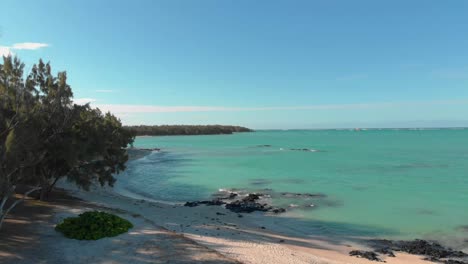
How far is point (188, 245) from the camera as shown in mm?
12625

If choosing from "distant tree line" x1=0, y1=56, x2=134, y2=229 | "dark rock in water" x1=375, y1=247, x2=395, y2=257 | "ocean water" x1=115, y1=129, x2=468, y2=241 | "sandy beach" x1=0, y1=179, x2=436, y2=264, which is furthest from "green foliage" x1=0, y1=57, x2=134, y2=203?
"dark rock in water" x1=375, y1=247, x2=395, y2=257

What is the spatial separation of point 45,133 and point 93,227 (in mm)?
5066

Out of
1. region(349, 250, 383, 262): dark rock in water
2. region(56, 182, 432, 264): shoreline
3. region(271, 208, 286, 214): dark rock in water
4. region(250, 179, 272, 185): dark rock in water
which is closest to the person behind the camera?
region(56, 182, 432, 264): shoreline

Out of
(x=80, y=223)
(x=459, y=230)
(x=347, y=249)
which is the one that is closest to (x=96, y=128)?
(x=80, y=223)

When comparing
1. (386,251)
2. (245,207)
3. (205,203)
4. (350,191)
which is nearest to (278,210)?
(245,207)

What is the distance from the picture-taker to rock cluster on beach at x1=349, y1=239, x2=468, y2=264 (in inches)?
621

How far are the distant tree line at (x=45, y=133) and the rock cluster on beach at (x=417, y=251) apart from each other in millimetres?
13683

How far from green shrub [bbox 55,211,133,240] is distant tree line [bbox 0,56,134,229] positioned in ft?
7.05

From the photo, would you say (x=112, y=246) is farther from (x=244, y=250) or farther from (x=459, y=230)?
(x=459, y=230)

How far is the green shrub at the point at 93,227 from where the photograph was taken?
42.8 ft

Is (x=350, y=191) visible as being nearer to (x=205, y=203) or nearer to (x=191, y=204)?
(x=205, y=203)

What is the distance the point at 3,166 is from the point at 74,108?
4.71 m

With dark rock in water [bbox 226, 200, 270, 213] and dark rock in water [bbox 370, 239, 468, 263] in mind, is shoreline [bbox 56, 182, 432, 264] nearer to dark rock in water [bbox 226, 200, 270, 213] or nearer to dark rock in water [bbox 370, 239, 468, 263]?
dark rock in water [bbox 370, 239, 468, 263]

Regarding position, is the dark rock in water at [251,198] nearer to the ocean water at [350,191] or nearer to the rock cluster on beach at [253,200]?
the rock cluster on beach at [253,200]
